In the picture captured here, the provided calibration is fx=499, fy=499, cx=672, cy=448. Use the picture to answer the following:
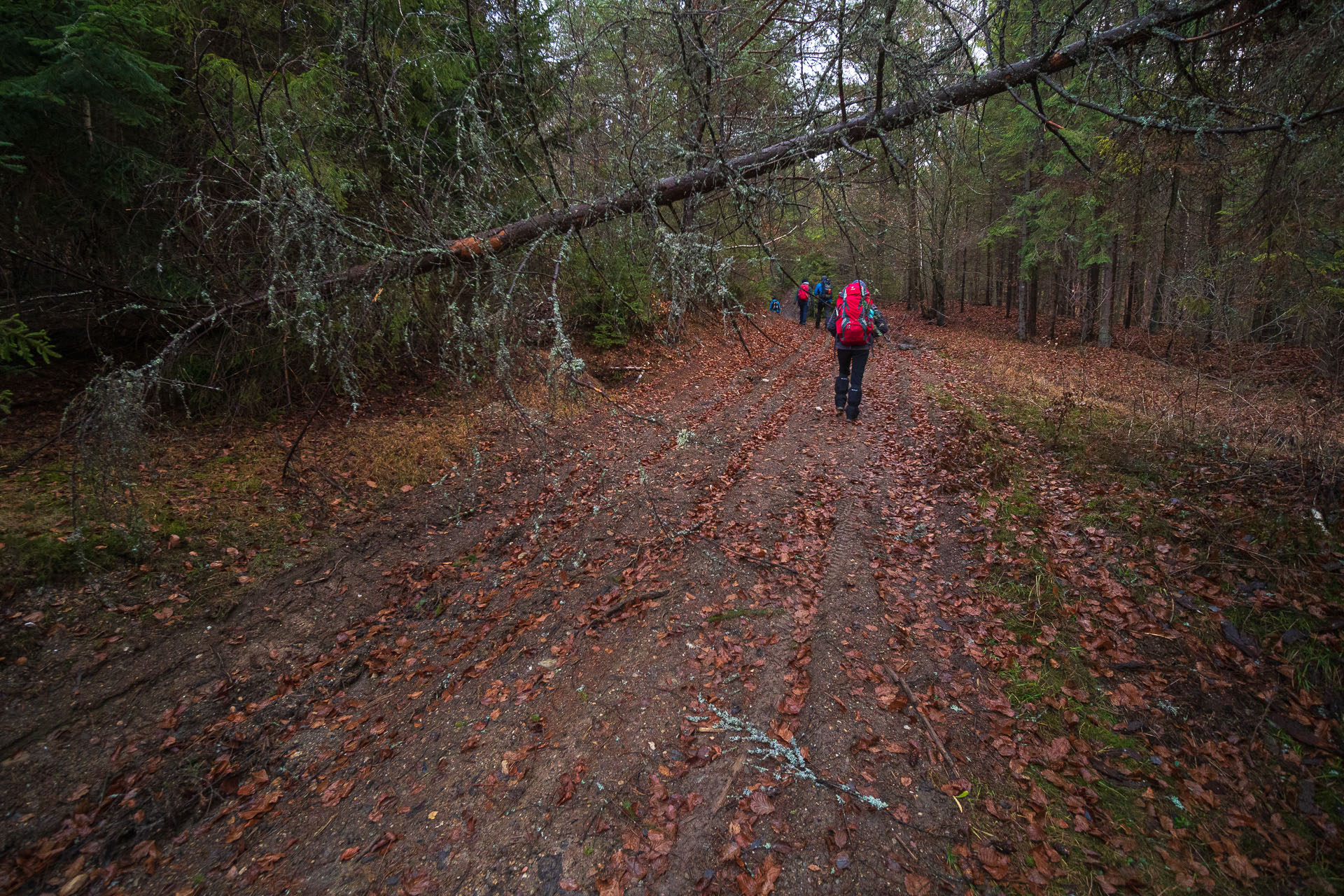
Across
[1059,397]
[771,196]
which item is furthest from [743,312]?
[1059,397]

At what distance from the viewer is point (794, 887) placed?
2576 mm

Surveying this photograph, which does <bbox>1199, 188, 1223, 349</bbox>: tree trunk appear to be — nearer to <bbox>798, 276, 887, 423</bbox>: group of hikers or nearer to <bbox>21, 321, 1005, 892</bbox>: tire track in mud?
<bbox>798, 276, 887, 423</bbox>: group of hikers

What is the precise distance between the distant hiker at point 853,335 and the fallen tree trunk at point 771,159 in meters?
4.48

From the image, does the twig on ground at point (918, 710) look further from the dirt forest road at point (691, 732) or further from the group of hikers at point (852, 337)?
the group of hikers at point (852, 337)

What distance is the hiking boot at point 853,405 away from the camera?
9039mm

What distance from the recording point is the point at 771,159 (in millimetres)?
3455

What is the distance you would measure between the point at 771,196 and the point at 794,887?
3.84m

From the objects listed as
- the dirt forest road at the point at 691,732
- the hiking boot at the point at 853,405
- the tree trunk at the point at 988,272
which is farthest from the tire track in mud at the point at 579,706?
the tree trunk at the point at 988,272

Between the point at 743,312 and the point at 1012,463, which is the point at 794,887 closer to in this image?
the point at 743,312

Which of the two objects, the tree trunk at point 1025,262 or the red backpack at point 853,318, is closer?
the red backpack at point 853,318

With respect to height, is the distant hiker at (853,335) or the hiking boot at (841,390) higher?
the distant hiker at (853,335)

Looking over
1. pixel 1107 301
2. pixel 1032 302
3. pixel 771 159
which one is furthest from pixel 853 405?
pixel 1032 302

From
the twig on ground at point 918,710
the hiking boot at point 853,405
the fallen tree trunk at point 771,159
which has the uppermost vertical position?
the fallen tree trunk at point 771,159

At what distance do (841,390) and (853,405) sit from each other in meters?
0.41
